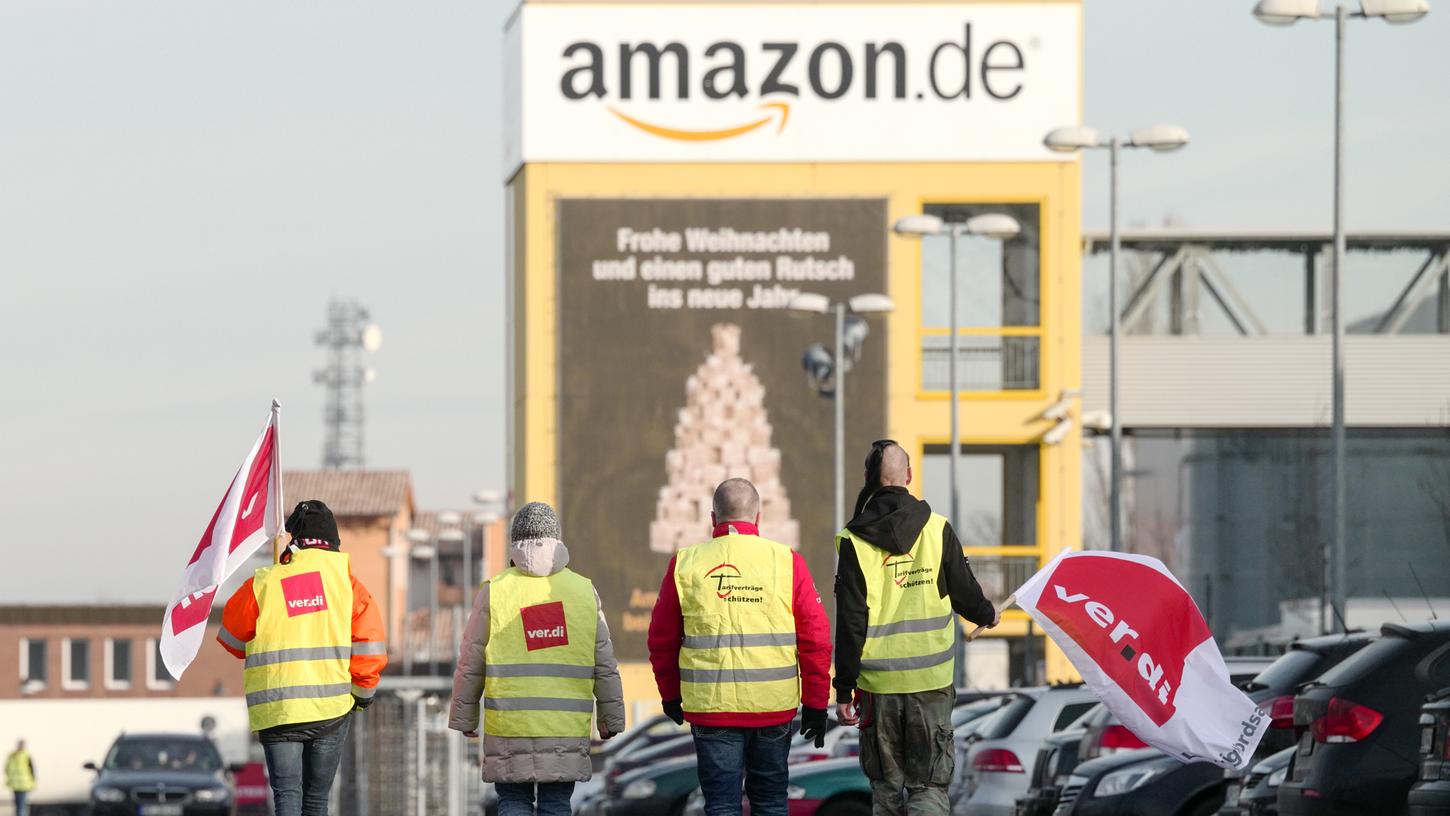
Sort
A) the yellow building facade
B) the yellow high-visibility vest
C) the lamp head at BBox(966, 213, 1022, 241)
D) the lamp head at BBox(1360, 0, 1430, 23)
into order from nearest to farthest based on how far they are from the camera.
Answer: the lamp head at BBox(1360, 0, 1430, 23), the lamp head at BBox(966, 213, 1022, 241), the yellow building facade, the yellow high-visibility vest

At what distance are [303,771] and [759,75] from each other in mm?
37674

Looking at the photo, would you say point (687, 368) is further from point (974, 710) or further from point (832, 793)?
point (832, 793)

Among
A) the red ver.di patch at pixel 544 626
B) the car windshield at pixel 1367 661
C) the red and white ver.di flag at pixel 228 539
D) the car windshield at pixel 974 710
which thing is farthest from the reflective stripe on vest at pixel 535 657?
the car windshield at pixel 974 710

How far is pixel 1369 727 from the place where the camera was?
12.8 meters

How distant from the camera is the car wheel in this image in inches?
693

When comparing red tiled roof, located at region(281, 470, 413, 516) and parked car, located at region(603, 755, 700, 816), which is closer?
parked car, located at region(603, 755, 700, 816)

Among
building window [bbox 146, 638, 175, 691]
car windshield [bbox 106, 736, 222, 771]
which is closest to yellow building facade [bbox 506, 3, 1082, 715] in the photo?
car windshield [bbox 106, 736, 222, 771]

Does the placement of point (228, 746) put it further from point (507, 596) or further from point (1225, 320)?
point (507, 596)

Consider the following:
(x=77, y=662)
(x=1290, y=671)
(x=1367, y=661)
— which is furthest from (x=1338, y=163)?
(x=77, y=662)

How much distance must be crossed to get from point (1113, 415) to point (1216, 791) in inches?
642

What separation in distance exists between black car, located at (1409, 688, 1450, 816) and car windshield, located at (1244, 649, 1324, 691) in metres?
2.76

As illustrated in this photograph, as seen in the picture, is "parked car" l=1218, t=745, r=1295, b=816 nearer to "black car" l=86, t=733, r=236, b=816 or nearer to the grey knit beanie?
the grey knit beanie

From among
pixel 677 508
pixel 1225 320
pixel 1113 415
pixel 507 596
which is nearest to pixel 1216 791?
pixel 507 596

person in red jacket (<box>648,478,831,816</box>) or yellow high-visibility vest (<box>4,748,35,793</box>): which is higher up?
person in red jacket (<box>648,478,831,816</box>)
